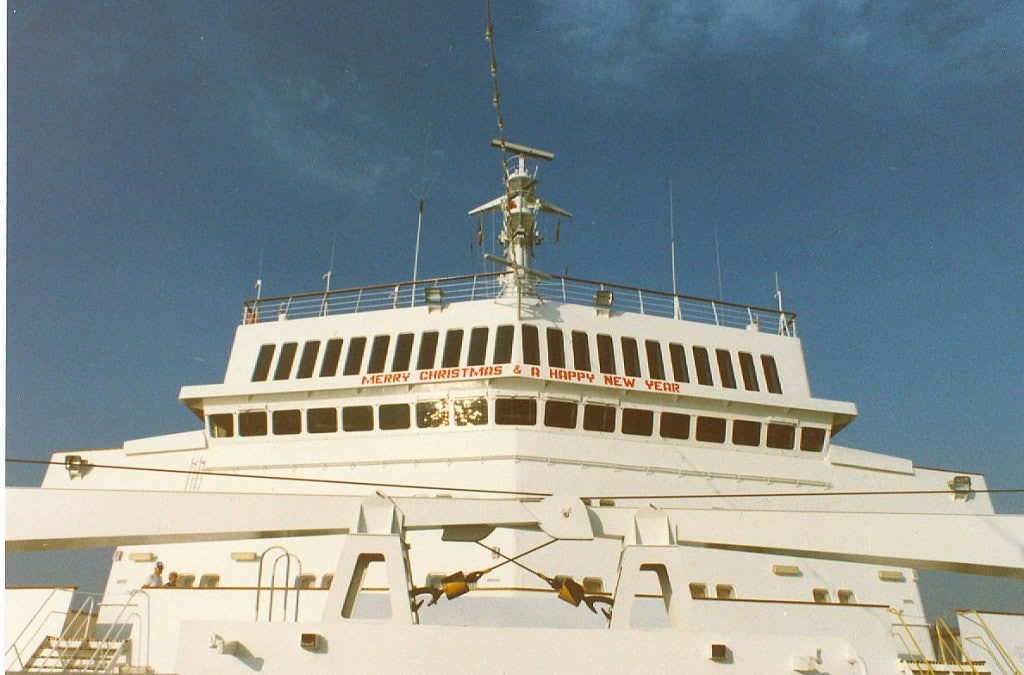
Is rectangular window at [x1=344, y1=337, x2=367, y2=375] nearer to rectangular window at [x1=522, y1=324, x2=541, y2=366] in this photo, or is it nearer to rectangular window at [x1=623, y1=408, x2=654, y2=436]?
rectangular window at [x1=522, y1=324, x2=541, y2=366]

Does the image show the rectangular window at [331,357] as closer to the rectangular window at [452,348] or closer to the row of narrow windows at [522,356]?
the row of narrow windows at [522,356]

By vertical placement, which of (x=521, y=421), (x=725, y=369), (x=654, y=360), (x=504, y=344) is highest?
(x=725, y=369)

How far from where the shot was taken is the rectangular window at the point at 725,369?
15.9 m

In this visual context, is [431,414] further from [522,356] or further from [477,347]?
[522,356]

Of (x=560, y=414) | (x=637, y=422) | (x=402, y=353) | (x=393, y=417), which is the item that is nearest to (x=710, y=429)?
(x=637, y=422)

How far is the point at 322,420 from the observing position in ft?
48.1

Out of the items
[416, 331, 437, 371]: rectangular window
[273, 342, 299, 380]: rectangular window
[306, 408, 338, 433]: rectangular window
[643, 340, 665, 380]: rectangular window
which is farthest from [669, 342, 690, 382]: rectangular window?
[273, 342, 299, 380]: rectangular window

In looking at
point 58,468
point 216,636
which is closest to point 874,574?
point 216,636

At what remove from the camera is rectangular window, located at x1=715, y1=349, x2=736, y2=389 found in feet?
52.1

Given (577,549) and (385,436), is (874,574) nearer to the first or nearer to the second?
(577,549)

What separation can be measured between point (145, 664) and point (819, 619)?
8.90 m

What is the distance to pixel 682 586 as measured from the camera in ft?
21.1

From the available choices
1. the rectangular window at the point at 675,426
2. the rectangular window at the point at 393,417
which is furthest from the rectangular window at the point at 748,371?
the rectangular window at the point at 393,417

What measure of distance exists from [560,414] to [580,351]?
1.76 metres
